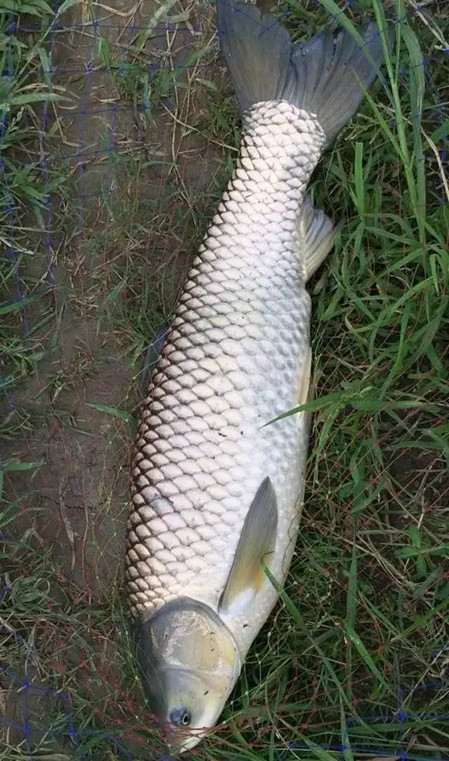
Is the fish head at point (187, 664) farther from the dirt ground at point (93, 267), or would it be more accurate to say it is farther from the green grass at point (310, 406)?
the dirt ground at point (93, 267)

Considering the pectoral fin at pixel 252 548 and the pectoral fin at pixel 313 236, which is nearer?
the pectoral fin at pixel 252 548

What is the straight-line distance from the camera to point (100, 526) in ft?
Answer: 7.93

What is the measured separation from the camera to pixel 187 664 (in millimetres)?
1908

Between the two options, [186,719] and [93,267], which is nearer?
[186,719]

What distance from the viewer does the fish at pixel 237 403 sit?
6.31 ft

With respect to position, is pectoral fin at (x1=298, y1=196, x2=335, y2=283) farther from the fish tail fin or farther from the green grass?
the fish tail fin

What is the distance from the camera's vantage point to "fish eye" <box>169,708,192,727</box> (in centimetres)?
192

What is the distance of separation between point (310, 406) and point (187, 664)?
732 millimetres

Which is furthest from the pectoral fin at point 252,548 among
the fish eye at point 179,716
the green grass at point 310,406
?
the fish eye at point 179,716

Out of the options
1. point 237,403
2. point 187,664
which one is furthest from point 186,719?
point 237,403

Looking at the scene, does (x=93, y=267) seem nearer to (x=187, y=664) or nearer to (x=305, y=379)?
(x=305, y=379)

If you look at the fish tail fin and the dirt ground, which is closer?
the fish tail fin

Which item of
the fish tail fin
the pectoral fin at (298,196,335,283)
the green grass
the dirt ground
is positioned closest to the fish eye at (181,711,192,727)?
the green grass

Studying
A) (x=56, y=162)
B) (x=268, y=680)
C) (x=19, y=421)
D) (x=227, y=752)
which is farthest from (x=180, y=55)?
(x=227, y=752)
